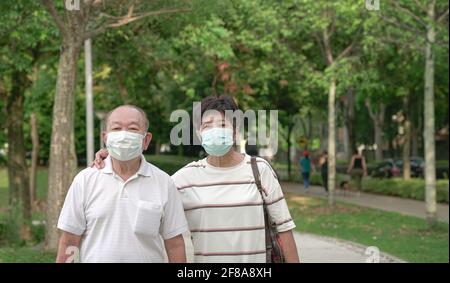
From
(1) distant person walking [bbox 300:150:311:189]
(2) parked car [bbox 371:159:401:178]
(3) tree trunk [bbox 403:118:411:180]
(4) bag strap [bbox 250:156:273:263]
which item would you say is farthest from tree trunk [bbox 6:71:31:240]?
(2) parked car [bbox 371:159:401:178]

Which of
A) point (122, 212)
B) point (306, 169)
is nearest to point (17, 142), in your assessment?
point (122, 212)

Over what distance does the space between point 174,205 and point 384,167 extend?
4247cm

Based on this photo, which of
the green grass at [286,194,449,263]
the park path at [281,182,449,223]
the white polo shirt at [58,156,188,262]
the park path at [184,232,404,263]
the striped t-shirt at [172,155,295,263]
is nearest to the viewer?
the white polo shirt at [58,156,188,262]

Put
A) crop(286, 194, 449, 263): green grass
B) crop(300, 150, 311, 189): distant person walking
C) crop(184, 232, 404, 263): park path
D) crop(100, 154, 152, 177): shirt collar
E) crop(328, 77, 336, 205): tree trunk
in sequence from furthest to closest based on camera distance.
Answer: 1. crop(300, 150, 311, 189): distant person walking
2. crop(328, 77, 336, 205): tree trunk
3. crop(286, 194, 449, 263): green grass
4. crop(184, 232, 404, 263): park path
5. crop(100, 154, 152, 177): shirt collar

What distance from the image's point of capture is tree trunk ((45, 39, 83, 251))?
1100 cm

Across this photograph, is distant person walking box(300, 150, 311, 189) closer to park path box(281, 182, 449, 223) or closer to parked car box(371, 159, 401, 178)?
park path box(281, 182, 449, 223)

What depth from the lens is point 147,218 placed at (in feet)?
10.9

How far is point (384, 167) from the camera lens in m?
44.8

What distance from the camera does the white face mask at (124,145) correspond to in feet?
11.1

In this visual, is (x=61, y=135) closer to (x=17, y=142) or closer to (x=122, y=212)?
(x=17, y=142)

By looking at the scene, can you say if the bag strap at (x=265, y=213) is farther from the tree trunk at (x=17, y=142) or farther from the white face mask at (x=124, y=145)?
the tree trunk at (x=17, y=142)

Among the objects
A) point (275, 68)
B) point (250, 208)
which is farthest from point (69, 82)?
point (275, 68)

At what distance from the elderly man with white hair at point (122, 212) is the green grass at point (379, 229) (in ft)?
31.5

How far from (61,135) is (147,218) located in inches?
325
